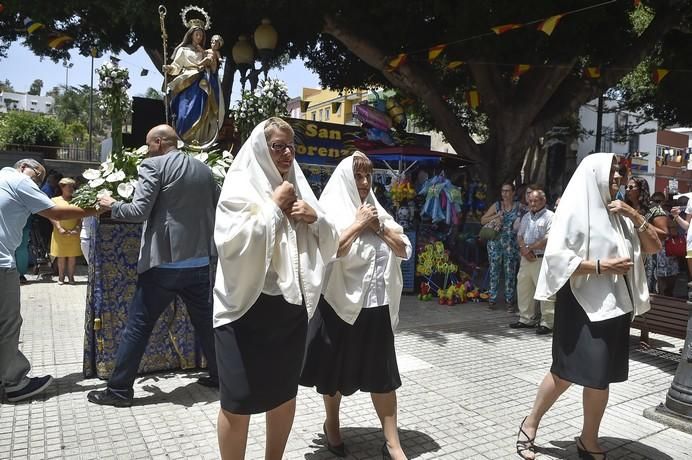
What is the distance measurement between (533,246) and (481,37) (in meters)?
5.08

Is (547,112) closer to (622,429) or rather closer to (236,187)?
(622,429)

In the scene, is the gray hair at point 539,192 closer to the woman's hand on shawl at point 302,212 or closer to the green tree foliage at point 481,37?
the green tree foliage at point 481,37

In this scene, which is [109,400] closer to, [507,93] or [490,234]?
[490,234]

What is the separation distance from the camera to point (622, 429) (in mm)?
4062

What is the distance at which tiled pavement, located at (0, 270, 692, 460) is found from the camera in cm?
351

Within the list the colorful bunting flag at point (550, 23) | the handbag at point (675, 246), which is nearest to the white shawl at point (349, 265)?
the handbag at point (675, 246)

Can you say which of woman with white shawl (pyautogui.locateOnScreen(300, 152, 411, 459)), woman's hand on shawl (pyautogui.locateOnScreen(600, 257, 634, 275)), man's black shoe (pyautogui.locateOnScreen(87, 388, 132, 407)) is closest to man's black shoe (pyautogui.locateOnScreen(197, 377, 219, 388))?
man's black shoe (pyautogui.locateOnScreen(87, 388, 132, 407))

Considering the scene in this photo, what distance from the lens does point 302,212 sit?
2.62m

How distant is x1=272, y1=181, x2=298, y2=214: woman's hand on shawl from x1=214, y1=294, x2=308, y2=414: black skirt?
1.41ft

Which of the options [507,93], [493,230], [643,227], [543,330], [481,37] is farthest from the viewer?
[507,93]

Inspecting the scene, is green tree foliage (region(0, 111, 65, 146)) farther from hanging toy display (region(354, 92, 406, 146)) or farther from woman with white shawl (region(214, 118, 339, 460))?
woman with white shawl (region(214, 118, 339, 460))

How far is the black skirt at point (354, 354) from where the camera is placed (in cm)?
320

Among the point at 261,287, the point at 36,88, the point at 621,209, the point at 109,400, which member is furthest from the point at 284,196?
the point at 36,88

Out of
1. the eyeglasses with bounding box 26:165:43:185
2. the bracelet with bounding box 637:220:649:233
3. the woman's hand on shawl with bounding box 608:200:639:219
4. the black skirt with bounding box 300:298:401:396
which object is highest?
the eyeglasses with bounding box 26:165:43:185
